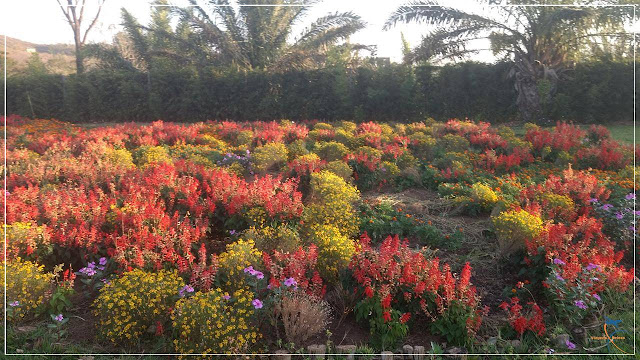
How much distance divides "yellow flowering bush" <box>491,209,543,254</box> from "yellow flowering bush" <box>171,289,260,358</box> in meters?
2.50

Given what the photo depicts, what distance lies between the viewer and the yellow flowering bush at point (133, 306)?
299 cm

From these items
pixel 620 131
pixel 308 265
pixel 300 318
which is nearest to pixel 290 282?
pixel 300 318

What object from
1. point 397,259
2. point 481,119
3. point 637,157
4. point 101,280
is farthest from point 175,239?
point 481,119

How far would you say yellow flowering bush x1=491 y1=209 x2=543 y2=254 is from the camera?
159 inches

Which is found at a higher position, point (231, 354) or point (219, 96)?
point (219, 96)

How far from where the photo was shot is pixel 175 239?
12.7 feet

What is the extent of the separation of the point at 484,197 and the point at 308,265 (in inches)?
108

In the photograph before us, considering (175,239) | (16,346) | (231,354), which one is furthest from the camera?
(175,239)

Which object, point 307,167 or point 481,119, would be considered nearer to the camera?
point 307,167

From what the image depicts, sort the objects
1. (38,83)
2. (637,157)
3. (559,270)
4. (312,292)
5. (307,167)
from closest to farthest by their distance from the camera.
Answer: (312,292) < (559,270) < (307,167) < (637,157) < (38,83)

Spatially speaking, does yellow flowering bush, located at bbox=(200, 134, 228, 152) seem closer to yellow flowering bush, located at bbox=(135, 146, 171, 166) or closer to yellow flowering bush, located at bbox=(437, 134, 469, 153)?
yellow flowering bush, located at bbox=(135, 146, 171, 166)

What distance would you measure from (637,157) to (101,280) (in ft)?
26.9

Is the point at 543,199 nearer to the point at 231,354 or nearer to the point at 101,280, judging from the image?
the point at 231,354

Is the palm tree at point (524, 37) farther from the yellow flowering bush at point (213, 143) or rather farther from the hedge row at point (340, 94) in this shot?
the yellow flowering bush at point (213, 143)
